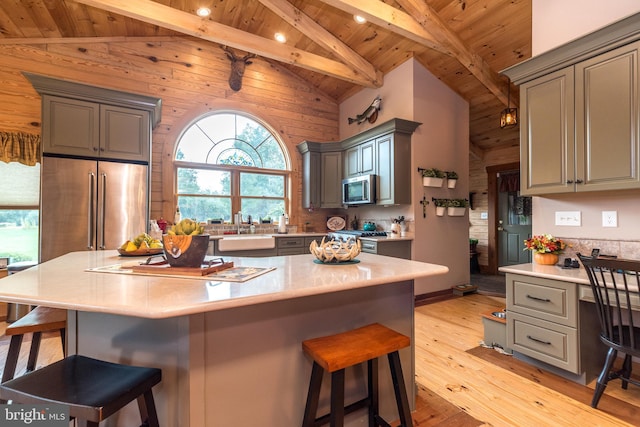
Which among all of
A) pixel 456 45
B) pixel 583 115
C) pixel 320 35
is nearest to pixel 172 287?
pixel 583 115

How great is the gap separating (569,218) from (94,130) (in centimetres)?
470

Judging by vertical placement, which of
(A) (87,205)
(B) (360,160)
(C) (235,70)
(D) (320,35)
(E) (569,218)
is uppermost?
(D) (320,35)

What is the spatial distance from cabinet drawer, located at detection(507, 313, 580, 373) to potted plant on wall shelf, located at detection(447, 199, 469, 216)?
212 centimetres

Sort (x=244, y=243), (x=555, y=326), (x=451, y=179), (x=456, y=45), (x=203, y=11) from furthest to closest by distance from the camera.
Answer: (x=451, y=179) < (x=244, y=243) < (x=456, y=45) < (x=203, y=11) < (x=555, y=326)

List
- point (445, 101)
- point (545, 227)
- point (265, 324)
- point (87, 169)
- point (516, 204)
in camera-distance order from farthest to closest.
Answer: point (516, 204)
point (445, 101)
point (87, 169)
point (545, 227)
point (265, 324)

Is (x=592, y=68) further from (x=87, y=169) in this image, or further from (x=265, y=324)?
(x=87, y=169)

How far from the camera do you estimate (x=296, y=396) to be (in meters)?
1.39

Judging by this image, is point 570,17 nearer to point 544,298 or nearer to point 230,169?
point 544,298

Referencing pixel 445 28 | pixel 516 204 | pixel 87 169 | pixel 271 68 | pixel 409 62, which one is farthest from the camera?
pixel 516 204

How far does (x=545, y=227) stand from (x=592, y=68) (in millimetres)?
1297

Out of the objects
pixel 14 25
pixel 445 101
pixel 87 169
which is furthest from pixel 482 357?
pixel 14 25

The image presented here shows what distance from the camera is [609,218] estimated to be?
2307 mm

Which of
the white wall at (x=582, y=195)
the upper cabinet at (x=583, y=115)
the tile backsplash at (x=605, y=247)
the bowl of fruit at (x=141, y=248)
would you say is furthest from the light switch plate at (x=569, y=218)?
the bowl of fruit at (x=141, y=248)

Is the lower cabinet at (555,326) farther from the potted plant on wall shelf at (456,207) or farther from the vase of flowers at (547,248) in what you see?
the potted plant on wall shelf at (456,207)
